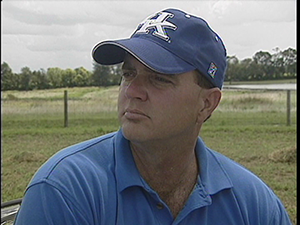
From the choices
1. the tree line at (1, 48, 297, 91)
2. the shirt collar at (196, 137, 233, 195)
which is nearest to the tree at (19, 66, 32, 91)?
the tree line at (1, 48, 297, 91)

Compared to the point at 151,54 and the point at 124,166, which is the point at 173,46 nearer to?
the point at 151,54

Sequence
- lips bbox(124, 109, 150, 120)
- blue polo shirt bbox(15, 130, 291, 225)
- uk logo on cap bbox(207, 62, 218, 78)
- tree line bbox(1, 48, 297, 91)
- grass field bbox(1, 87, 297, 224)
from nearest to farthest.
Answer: blue polo shirt bbox(15, 130, 291, 225)
lips bbox(124, 109, 150, 120)
uk logo on cap bbox(207, 62, 218, 78)
grass field bbox(1, 87, 297, 224)
tree line bbox(1, 48, 297, 91)

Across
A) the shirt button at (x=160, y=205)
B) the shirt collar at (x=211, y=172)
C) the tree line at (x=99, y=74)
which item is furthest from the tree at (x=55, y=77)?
the shirt button at (x=160, y=205)

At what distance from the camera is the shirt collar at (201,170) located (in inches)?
47.4

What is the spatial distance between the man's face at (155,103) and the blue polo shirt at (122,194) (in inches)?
4.4

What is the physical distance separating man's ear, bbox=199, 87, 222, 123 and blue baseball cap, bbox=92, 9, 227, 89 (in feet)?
0.08

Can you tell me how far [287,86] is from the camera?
38.4 feet

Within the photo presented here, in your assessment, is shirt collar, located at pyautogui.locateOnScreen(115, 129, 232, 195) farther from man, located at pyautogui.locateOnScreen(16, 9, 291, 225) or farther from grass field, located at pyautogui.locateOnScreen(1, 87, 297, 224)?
grass field, located at pyautogui.locateOnScreen(1, 87, 297, 224)

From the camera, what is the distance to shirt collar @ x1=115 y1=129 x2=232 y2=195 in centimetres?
120

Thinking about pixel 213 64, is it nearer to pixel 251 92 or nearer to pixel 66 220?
pixel 66 220

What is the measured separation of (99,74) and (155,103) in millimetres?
11497

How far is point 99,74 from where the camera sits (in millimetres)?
12562

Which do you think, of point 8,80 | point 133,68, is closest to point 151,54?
point 133,68

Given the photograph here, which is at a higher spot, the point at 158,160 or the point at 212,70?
the point at 212,70
